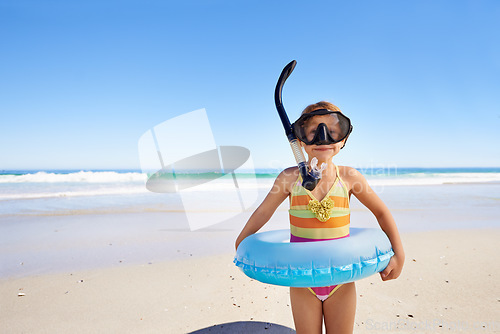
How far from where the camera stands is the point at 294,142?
5.94 ft

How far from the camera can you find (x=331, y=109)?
2020mm

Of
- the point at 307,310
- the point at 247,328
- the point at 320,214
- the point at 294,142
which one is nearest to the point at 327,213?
the point at 320,214

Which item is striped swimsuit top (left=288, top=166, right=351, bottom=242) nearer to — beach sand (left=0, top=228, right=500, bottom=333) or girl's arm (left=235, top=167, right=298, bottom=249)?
girl's arm (left=235, top=167, right=298, bottom=249)

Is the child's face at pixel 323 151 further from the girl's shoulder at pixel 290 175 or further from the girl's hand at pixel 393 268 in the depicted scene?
the girl's hand at pixel 393 268

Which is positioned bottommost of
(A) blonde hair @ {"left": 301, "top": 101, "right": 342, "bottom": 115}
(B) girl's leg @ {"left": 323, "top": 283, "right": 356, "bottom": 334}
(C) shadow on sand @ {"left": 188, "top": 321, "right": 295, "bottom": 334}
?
(C) shadow on sand @ {"left": 188, "top": 321, "right": 295, "bottom": 334}

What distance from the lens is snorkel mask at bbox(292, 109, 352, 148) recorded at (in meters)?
1.94

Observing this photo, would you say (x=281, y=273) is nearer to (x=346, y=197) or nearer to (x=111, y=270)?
(x=346, y=197)

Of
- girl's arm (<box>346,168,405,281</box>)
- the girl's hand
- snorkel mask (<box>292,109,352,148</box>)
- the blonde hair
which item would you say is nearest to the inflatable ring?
the girl's hand

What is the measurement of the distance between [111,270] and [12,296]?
1.05 metres

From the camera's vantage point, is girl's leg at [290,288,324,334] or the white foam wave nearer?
girl's leg at [290,288,324,334]

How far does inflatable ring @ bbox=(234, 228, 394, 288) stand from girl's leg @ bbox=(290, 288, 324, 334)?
43cm

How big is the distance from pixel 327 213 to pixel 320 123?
1.89ft

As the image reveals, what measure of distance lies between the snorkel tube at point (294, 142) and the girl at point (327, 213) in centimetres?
10

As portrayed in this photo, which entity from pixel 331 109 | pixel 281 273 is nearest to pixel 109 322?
pixel 281 273
